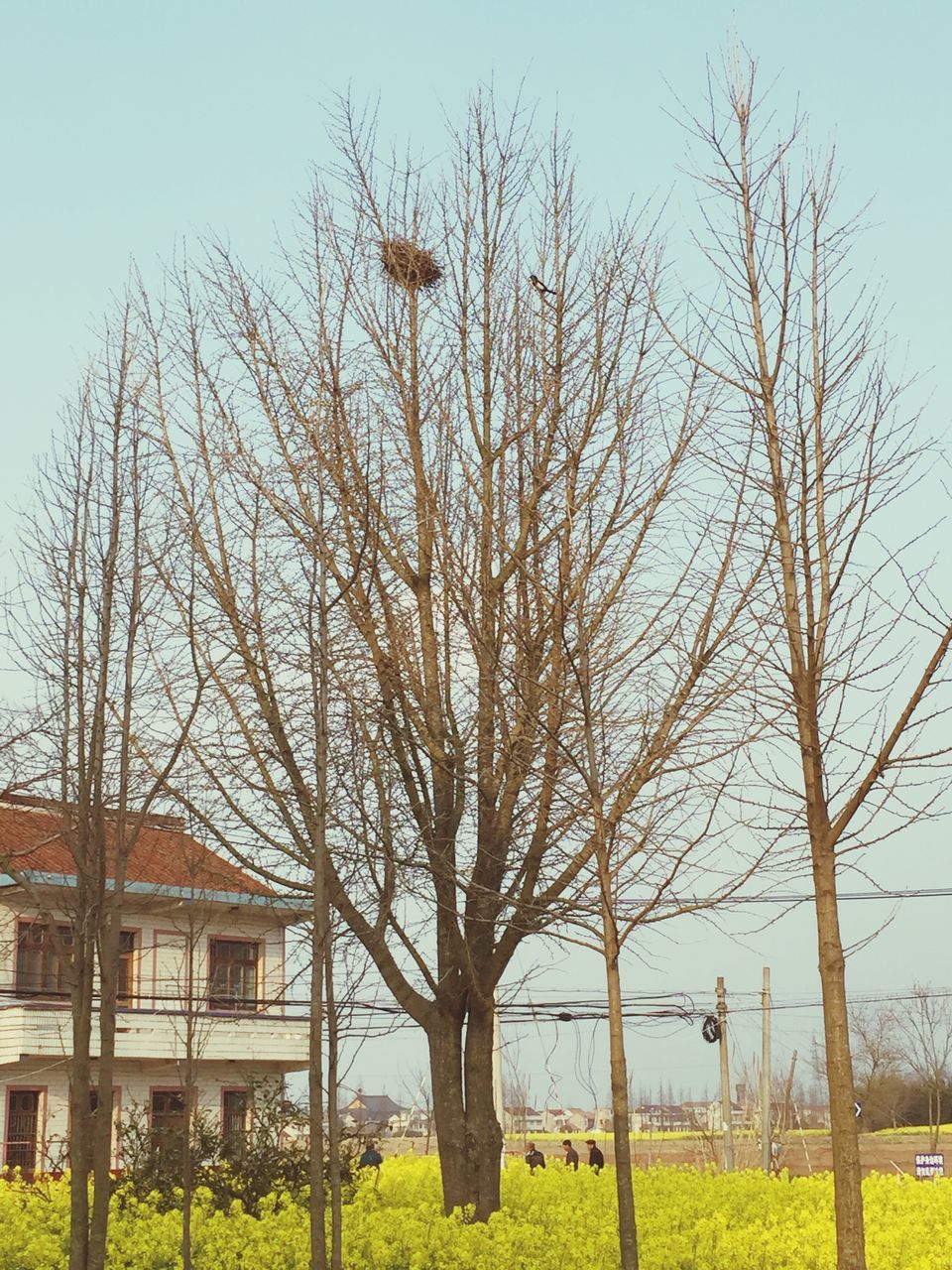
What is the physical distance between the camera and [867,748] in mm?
7840

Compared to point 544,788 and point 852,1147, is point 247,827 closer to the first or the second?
point 544,788

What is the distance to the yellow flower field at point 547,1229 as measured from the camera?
1215 centimetres

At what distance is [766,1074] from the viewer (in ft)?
106

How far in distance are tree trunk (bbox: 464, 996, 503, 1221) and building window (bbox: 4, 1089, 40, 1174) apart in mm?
14164

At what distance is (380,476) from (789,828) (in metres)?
6.73

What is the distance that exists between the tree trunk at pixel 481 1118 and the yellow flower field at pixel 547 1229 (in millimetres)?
413

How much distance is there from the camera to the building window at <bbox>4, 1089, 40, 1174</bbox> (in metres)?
25.1

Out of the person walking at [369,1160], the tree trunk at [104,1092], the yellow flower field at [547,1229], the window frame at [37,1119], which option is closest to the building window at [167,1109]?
the window frame at [37,1119]

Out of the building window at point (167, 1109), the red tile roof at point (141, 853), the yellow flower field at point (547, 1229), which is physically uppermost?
the red tile roof at point (141, 853)

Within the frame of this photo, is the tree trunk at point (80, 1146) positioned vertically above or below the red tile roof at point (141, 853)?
below

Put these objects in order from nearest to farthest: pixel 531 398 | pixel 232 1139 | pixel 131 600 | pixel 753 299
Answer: pixel 753 299 → pixel 131 600 → pixel 531 398 → pixel 232 1139

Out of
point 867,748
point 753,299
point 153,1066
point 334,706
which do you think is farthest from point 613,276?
point 153,1066

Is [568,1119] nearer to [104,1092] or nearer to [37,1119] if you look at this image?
[37,1119]

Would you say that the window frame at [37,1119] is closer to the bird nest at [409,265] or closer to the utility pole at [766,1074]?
the utility pole at [766,1074]
